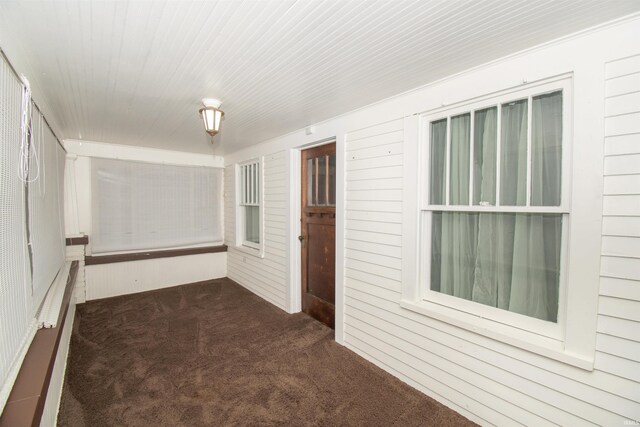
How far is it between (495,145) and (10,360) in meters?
2.93

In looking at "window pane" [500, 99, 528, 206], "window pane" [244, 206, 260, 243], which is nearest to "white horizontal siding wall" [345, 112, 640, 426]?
"window pane" [500, 99, 528, 206]

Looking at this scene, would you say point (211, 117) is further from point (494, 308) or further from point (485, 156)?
point (494, 308)

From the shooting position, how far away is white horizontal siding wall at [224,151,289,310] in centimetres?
382

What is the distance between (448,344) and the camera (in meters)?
2.04

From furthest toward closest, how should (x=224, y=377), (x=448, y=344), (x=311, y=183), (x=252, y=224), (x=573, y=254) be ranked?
1. (x=252, y=224)
2. (x=311, y=183)
3. (x=224, y=377)
4. (x=448, y=344)
5. (x=573, y=254)

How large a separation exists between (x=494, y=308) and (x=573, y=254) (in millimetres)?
621

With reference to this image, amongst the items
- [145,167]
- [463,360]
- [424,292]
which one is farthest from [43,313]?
[145,167]

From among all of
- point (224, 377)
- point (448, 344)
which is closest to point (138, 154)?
point (224, 377)

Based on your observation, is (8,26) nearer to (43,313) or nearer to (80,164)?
(43,313)

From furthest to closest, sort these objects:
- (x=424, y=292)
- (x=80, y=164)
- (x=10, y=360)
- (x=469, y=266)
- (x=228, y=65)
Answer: (x=80, y=164) < (x=424, y=292) < (x=469, y=266) < (x=228, y=65) < (x=10, y=360)

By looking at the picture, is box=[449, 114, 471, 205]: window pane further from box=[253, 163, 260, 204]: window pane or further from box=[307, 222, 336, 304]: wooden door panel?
box=[253, 163, 260, 204]: window pane

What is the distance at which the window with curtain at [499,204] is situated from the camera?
1657 millimetres

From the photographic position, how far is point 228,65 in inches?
73.4

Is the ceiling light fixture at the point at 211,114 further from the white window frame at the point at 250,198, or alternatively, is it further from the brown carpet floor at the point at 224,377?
the brown carpet floor at the point at 224,377
